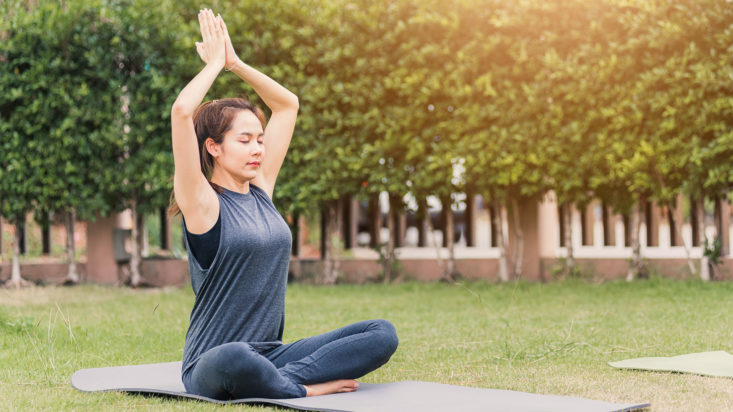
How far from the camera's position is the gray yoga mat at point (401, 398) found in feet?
12.0

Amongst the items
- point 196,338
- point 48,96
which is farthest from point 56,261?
point 196,338

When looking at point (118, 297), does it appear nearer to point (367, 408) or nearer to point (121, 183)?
point (121, 183)

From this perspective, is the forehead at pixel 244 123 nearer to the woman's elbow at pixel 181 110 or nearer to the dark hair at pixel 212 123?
the dark hair at pixel 212 123

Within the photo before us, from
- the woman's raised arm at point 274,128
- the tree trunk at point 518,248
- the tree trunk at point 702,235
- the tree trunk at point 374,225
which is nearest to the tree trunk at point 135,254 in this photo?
the tree trunk at point 374,225

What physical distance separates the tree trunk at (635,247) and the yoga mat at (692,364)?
18.6 ft

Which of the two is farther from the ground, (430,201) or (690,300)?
(430,201)

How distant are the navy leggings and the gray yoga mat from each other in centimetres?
6

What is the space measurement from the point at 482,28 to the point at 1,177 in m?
6.18

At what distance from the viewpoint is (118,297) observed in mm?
10312

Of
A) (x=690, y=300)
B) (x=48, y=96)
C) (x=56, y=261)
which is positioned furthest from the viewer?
(x=56, y=261)

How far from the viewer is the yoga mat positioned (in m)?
4.59

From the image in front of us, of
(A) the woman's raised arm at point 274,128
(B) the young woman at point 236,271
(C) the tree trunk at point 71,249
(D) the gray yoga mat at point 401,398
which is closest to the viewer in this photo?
(D) the gray yoga mat at point 401,398

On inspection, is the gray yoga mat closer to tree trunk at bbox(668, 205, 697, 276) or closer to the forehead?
the forehead

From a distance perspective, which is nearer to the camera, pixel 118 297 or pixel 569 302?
pixel 569 302
